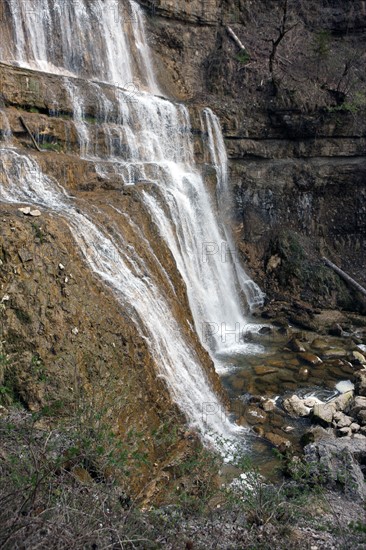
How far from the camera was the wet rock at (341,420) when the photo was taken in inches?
313

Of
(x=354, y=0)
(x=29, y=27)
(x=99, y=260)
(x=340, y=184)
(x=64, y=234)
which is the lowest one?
(x=99, y=260)

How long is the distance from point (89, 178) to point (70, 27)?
22.4 ft

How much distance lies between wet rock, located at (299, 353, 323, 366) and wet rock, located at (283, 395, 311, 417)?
1971mm

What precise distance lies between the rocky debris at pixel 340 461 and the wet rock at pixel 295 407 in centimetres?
118

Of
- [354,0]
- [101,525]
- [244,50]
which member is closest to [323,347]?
[101,525]

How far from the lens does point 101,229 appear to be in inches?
305

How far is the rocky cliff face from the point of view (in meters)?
14.6

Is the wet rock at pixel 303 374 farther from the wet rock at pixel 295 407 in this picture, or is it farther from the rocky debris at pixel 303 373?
the wet rock at pixel 295 407

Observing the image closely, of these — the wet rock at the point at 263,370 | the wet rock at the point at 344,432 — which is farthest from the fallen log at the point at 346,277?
the wet rock at the point at 344,432

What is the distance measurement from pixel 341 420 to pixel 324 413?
0.97ft

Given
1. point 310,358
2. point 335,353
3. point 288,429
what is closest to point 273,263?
point 335,353

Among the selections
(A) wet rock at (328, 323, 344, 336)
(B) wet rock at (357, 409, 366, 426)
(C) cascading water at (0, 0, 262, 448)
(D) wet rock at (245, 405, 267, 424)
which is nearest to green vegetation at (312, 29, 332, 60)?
(C) cascading water at (0, 0, 262, 448)

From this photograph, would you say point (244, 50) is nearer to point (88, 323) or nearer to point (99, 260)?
point (99, 260)

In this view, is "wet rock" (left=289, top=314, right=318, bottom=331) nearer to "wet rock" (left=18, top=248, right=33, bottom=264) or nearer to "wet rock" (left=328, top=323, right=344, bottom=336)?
"wet rock" (left=328, top=323, right=344, bottom=336)
